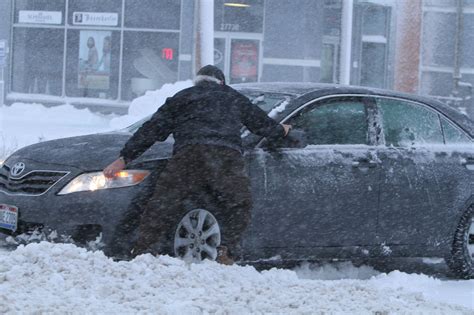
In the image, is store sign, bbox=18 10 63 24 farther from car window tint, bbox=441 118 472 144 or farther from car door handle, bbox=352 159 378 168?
car door handle, bbox=352 159 378 168

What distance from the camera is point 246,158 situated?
6.84m

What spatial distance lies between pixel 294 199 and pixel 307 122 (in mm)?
665

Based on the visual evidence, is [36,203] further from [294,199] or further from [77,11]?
[77,11]

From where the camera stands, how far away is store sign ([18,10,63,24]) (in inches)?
1038

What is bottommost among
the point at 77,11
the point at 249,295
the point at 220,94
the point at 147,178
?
the point at 249,295

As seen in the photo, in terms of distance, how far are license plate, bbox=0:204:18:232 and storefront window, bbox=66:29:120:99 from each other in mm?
19472

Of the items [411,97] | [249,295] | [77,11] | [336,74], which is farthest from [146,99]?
[249,295]

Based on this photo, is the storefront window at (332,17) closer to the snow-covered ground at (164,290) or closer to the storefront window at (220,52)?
the storefront window at (220,52)

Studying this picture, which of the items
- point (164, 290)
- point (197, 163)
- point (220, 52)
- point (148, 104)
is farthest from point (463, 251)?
point (220, 52)

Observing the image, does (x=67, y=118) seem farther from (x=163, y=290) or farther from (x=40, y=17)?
(x=163, y=290)

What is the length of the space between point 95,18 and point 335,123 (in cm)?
1965


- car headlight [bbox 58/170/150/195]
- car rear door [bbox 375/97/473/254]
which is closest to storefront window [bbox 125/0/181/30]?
car rear door [bbox 375/97/473/254]

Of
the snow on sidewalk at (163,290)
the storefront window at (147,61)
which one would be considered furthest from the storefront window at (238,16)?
the snow on sidewalk at (163,290)

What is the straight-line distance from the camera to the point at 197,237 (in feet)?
21.3
